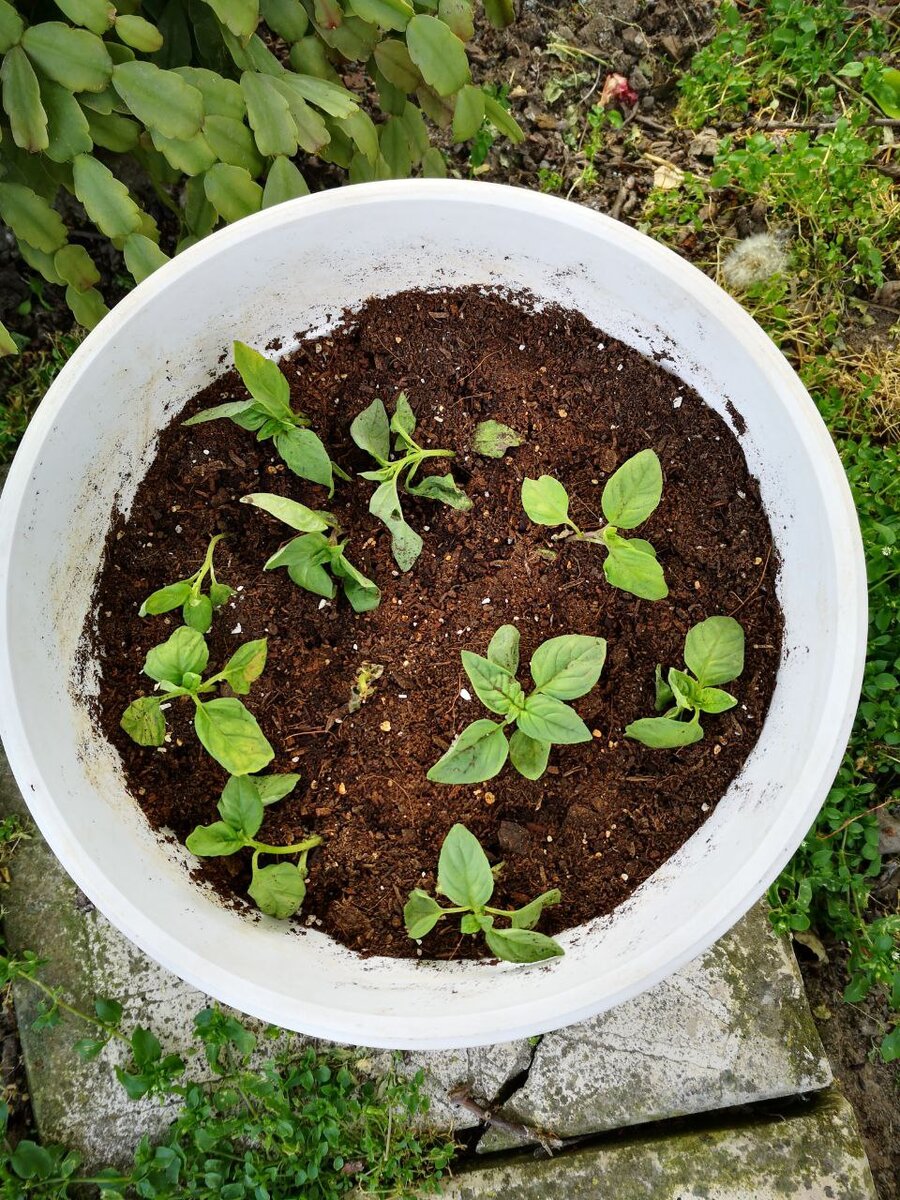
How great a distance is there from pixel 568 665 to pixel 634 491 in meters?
0.22

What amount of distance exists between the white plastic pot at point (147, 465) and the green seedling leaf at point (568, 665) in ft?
0.82

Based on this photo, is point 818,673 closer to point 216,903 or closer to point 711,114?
point 216,903

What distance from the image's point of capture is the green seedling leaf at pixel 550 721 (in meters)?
1.02

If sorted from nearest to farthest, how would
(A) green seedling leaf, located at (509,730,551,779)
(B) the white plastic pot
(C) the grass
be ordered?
(B) the white plastic pot < (A) green seedling leaf, located at (509,730,551,779) < (C) the grass

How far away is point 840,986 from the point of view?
1.47 meters

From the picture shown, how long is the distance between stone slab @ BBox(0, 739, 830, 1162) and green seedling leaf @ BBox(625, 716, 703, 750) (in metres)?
0.52

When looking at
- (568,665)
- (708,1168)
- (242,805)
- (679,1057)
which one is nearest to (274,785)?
(242,805)

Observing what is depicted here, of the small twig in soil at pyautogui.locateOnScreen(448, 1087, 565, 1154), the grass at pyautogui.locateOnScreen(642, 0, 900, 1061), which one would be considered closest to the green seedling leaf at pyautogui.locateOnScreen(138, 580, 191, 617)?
the small twig in soil at pyautogui.locateOnScreen(448, 1087, 565, 1154)

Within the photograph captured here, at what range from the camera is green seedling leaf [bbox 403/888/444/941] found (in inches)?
41.7

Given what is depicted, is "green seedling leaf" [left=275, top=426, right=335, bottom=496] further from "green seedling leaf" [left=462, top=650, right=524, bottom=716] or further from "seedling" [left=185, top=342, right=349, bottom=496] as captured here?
"green seedling leaf" [left=462, top=650, right=524, bottom=716]

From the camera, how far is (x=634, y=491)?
1.07 metres

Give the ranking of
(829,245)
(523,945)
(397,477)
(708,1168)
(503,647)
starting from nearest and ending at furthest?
(523,945) → (503,647) → (397,477) → (708,1168) → (829,245)

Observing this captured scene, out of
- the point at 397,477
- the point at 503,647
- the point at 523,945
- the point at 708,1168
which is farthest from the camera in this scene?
the point at 708,1168

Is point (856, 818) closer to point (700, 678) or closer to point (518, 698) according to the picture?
point (700, 678)
